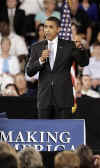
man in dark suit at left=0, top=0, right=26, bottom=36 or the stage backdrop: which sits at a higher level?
man in dark suit at left=0, top=0, right=26, bottom=36

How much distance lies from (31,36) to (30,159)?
9.06 meters

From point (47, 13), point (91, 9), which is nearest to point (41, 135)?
point (47, 13)

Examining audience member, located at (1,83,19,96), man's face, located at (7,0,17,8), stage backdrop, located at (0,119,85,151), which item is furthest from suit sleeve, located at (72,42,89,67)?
man's face, located at (7,0,17,8)

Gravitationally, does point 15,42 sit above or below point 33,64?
below

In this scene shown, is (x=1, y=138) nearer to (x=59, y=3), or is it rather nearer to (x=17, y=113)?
(x=17, y=113)

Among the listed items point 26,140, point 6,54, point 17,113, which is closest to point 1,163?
point 26,140

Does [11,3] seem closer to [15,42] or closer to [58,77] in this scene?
[15,42]

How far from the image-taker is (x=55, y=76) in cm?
895

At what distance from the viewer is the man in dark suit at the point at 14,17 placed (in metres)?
15.1

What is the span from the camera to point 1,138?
873 cm

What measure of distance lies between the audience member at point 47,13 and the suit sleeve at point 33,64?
6.00 meters

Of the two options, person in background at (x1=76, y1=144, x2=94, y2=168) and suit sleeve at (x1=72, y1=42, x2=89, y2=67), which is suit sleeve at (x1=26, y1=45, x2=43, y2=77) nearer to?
suit sleeve at (x1=72, y1=42, x2=89, y2=67)

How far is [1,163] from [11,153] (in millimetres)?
265

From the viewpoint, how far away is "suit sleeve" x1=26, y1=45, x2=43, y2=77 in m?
8.71
